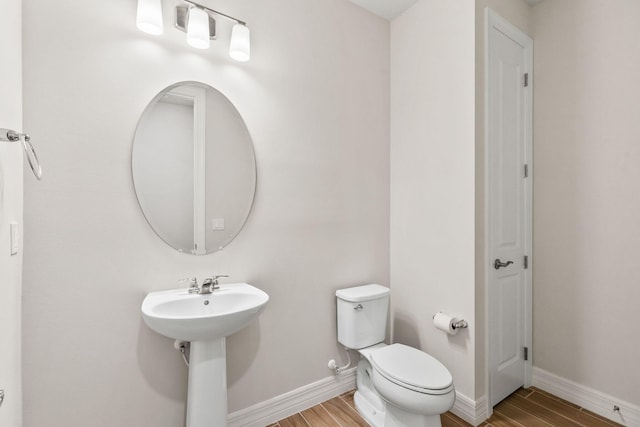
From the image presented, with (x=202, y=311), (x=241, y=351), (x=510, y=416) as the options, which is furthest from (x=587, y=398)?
(x=202, y=311)

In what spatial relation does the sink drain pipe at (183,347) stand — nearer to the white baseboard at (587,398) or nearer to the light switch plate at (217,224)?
the light switch plate at (217,224)

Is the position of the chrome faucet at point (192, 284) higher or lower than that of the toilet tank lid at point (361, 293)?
higher

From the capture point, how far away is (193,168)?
1598mm

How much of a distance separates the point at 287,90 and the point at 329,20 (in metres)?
0.63

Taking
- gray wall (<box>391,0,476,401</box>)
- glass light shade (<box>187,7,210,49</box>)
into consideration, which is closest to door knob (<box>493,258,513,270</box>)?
gray wall (<box>391,0,476,401</box>)

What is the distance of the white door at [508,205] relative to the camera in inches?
74.3

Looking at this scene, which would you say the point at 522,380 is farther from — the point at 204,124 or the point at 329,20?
the point at 329,20

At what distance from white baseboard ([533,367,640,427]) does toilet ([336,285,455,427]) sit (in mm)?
1102

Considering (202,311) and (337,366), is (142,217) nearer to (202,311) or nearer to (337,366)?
(202,311)

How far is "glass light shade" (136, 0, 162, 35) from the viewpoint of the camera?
1348 millimetres

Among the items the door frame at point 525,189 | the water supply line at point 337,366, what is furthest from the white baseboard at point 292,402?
the door frame at point 525,189

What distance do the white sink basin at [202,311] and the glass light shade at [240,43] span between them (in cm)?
125

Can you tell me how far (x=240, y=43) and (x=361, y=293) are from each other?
165cm

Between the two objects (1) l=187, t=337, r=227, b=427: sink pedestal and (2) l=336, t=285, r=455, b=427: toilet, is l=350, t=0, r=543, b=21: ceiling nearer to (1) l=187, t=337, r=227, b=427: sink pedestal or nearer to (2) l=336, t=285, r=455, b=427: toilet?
(2) l=336, t=285, r=455, b=427: toilet
